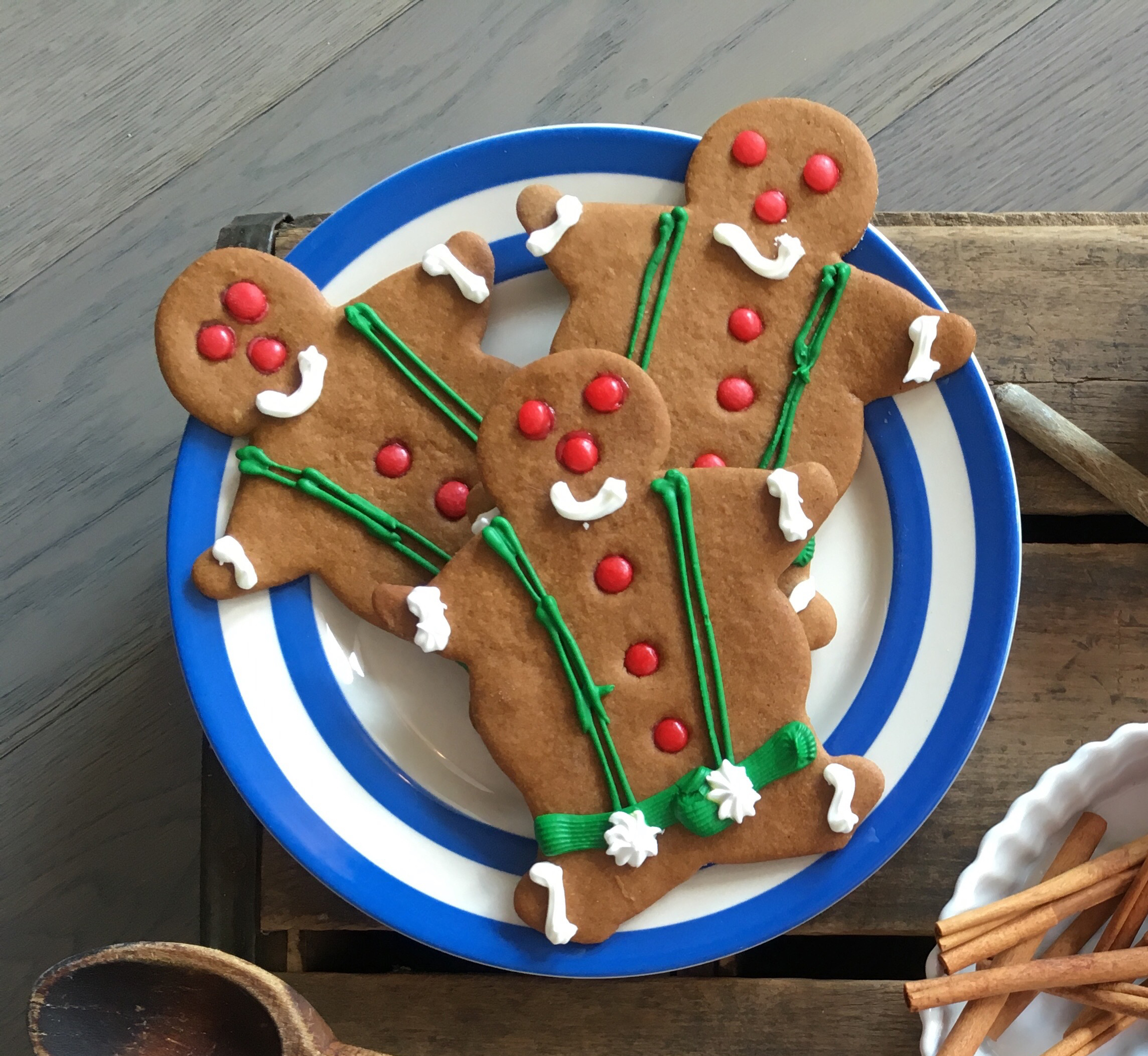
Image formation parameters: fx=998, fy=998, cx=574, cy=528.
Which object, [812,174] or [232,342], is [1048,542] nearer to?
[812,174]

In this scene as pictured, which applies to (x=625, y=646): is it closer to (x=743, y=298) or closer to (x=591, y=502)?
(x=591, y=502)

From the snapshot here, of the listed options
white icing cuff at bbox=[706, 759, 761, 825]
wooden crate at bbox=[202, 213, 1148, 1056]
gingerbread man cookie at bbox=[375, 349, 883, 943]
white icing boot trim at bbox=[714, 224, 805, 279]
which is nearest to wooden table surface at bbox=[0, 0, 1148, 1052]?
wooden crate at bbox=[202, 213, 1148, 1056]

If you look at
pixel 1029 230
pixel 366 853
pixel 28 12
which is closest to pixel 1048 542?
pixel 1029 230

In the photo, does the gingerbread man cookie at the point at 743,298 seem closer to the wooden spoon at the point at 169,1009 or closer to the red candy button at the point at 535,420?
the red candy button at the point at 535,420

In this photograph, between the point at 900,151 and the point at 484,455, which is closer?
the point at 484,455

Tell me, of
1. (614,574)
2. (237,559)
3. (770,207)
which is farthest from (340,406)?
(770,207)

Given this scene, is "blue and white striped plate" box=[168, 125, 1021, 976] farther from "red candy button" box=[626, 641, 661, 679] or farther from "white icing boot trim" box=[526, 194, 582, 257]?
"red candy button" box=[626, 641, 661, 679]

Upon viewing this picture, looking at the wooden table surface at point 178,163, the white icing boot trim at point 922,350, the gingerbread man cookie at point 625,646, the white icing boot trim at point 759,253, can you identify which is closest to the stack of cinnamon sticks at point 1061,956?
the gingerbread man cookie at point 625,646
